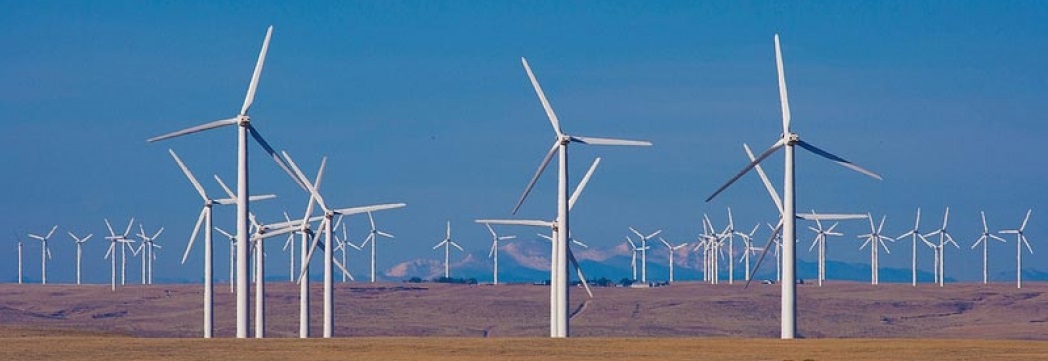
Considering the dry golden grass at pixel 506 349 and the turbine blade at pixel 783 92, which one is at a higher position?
the turbine blade at pixel 783 92

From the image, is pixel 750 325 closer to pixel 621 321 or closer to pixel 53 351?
pixel 621 321

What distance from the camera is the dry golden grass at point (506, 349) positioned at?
218 feet

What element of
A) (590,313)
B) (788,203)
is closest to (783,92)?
(788,203)

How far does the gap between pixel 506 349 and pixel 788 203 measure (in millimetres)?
11697

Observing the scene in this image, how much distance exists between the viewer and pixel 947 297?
570 feet

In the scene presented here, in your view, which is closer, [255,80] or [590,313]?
[255,80]

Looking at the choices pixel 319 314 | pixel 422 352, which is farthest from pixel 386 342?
pixel 319 314

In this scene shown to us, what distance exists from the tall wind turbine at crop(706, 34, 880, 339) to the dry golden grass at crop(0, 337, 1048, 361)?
4.06 ft

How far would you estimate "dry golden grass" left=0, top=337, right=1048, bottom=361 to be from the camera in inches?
2611

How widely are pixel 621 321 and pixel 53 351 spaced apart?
3599 inches

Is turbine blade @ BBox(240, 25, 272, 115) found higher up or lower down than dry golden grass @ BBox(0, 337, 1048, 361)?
higher up

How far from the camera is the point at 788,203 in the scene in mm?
74312

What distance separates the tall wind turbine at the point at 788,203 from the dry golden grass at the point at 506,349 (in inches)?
48.7

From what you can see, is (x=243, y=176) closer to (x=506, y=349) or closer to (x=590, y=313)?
(x=506, y=349)
